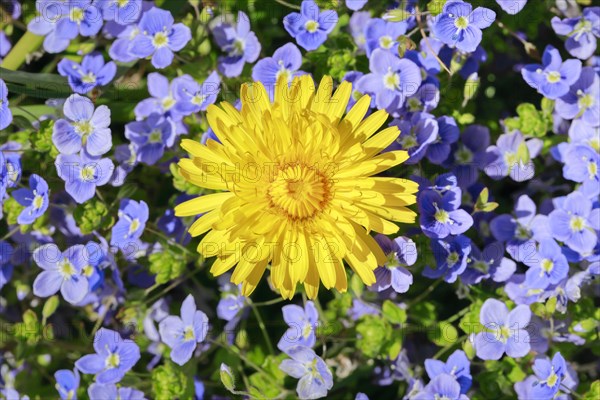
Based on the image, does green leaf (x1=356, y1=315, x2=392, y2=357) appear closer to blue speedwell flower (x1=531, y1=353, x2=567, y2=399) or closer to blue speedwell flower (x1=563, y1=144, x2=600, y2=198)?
blue speedwell flower (x1=531, y1=353, x2=567, y2=399)

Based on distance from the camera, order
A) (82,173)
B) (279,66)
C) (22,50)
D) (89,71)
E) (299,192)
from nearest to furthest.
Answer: (299,192) → (82,173) → (279,66) → (89,71) → (22,50)

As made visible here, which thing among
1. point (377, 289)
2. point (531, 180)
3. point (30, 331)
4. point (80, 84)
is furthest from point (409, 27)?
point (30, 331)

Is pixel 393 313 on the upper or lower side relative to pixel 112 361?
upper

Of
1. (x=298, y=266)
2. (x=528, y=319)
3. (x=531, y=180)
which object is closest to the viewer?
(x=298, y=266)

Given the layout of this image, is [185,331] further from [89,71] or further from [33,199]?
[89,71]

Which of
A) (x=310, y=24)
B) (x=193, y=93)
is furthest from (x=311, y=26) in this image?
(x=193, y=93)

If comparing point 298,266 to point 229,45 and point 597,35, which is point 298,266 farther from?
point 597,35

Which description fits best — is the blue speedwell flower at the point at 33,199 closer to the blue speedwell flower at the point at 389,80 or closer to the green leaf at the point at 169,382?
the green leaf at the point at 169,382
